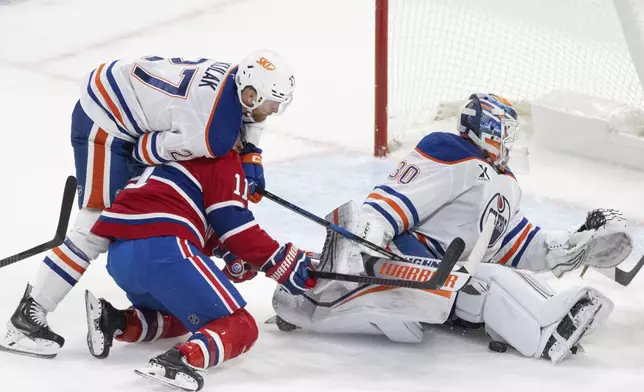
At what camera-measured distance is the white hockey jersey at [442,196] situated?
3449mm

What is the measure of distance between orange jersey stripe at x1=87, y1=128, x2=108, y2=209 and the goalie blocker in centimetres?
58

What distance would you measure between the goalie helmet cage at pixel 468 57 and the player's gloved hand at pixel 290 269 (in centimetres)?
216

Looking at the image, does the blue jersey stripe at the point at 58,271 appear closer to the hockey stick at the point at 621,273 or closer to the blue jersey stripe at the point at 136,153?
the blue jersey stripe at the point at 136,153

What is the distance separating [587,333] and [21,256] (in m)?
1.56

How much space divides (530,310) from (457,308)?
0.22 meters

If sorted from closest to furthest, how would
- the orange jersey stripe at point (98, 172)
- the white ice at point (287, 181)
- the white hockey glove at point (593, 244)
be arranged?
the white ice at point (287, 181), the orange jersey stripe at point (98, 172), the white hockey glove at point (593, 244)

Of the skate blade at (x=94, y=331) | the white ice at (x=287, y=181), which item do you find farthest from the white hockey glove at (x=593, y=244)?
the skate blade at (x=94, y=331)

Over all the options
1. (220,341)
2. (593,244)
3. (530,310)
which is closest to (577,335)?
(530,310)

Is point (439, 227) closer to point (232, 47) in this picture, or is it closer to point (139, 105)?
point (139, 105)

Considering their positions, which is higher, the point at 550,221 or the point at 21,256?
the point at 21,256

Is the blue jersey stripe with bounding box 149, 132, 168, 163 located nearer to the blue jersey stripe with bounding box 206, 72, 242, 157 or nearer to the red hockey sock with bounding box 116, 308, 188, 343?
the blue jersey stripe with bounding box 206, 72, 242, 157

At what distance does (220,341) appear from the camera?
3107 mm

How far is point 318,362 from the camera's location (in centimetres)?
329

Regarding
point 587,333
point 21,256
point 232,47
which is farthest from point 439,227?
point 232,47
